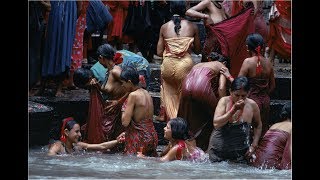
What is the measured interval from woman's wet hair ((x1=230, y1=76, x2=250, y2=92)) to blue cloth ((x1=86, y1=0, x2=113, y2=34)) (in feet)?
9.25

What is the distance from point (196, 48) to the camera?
13953 millimetres

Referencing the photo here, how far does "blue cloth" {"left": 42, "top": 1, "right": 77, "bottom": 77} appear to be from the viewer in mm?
14094

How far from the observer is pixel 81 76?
13414mm

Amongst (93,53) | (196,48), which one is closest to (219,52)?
(196,48)

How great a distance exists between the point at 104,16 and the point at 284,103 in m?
2.47

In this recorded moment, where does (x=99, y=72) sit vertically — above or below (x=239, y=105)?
above

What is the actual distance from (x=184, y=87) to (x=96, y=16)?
2061 millimetres

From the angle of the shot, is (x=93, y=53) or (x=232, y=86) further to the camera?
(x=93, y=53)

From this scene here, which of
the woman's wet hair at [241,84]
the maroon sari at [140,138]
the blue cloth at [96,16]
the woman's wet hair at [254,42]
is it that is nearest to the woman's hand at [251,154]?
the woman's wet hair at [241,84]

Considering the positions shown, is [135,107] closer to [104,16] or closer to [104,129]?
[104,129]

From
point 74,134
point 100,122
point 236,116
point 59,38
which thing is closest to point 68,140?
point 74,134

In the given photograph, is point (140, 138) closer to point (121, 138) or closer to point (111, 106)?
point (121, 138)

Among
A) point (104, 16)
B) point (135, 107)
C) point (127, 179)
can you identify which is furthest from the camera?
point (104, 16)
